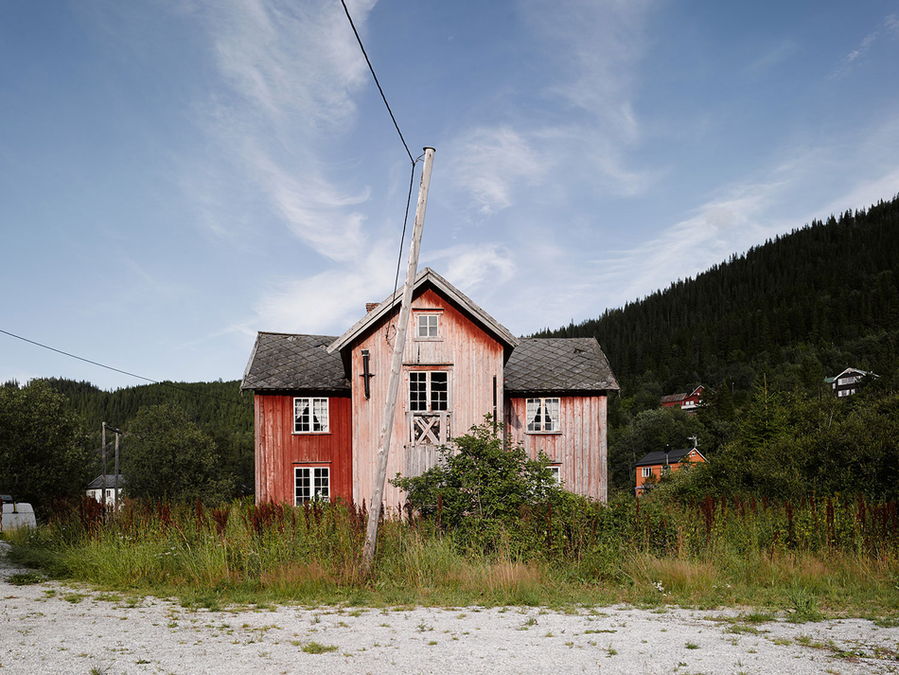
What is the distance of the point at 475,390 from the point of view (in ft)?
72.0

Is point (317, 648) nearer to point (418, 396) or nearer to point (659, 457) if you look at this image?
point (418, 396)

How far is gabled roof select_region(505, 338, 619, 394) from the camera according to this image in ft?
78.8

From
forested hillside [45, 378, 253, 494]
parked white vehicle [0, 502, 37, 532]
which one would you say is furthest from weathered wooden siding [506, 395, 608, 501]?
forested hillside [45, 378, 253, 494]

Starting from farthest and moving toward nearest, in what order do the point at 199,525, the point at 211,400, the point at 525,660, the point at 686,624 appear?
1. the point at 211,400
2. the point at 199,525
3. the point at 686,624
4. the point at 525,660

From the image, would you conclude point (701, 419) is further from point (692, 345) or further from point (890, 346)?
point (692, 345)

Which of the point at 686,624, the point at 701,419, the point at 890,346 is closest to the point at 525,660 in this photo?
the point at 686,624

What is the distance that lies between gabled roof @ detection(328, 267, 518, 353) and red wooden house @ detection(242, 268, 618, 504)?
4 centimetres

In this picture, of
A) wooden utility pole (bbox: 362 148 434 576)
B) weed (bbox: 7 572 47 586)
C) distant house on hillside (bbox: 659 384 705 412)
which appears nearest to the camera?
wooden utility pole (bbox: 362 148 434 576)

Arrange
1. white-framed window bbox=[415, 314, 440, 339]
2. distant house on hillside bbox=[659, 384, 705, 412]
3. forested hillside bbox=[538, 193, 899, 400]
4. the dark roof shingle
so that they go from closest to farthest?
white-framed window bbox=[415, 314, 440, 339] → the dark roof shingle → forested hillside bbox=[538, 193, 899, 400] → distant house on hillside bbox=[659, 384, 705, 412]

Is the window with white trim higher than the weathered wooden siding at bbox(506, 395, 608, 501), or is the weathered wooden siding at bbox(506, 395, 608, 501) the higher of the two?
the weathered wooden siding at bbox(506, 395, 608, 501)

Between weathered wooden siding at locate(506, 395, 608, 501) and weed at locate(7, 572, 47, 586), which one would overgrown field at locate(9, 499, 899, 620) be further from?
weathered wooden siding at locate(506, 395, 608, 501)

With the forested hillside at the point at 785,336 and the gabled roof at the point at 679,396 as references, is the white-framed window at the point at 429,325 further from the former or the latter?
the gabled roof at the point at 679,396

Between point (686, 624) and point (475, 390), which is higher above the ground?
point (475, 390)

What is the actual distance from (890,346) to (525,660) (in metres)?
149
